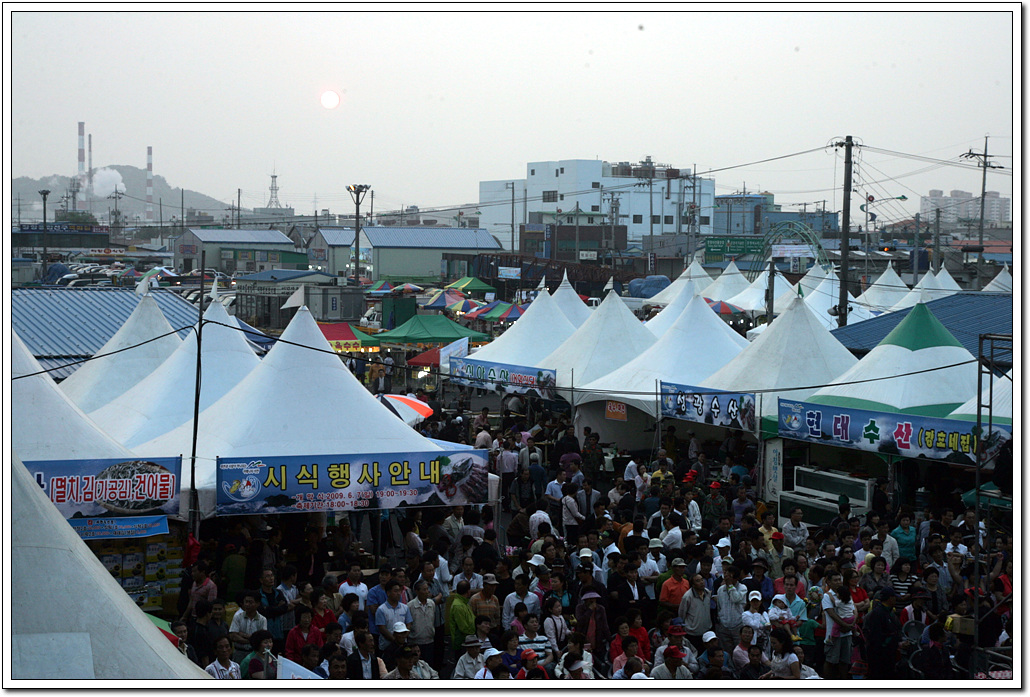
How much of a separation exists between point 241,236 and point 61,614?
6888cm

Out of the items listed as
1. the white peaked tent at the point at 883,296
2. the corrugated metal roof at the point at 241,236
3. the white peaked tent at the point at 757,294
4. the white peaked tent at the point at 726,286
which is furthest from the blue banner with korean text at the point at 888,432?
the corrugated metal roof at the point at 241,236

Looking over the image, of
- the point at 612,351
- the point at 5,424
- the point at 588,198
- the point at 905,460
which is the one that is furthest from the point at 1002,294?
the point at 588,198

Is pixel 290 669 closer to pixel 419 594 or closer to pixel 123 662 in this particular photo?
pixel 123 662

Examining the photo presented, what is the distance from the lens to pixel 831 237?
2997 inches

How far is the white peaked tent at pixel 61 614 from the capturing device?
4.81 m

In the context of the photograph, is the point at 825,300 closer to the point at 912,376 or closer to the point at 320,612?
the point at 912,376

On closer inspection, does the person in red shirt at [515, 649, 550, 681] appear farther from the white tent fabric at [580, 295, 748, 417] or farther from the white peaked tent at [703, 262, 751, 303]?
the white peaked tent at [703, 262, 751, 303]

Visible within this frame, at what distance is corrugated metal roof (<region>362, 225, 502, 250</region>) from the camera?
6066 centimetres

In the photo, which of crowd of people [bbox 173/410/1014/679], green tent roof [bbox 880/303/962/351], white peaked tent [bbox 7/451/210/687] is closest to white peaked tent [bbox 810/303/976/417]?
green tent roof [bbox 880/303/962/351]

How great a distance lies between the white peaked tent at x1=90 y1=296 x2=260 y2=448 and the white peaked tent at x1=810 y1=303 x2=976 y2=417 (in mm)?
7641

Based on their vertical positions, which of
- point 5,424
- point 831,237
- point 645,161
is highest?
→ point 645,161

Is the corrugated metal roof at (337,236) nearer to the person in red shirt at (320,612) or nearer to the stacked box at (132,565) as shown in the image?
the stacked box at (132,565)

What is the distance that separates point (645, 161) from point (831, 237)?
21.4 metres

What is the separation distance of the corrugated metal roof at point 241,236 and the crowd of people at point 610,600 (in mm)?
61244
